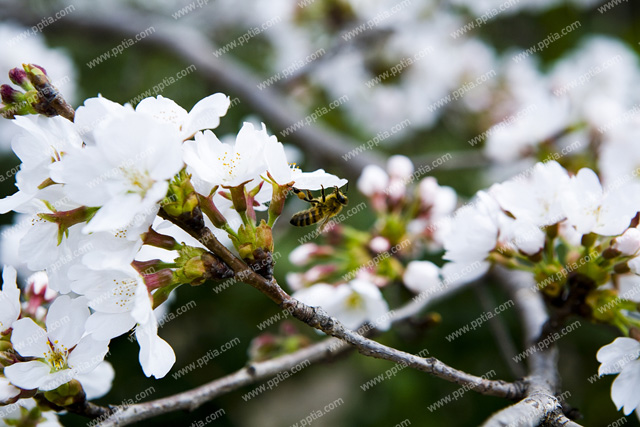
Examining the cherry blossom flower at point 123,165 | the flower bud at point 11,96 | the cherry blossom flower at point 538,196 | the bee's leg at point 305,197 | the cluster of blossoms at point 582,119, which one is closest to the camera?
the cherry blossom flower at point 123,165

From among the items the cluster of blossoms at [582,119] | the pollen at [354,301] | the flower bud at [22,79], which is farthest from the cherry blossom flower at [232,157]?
the cluster of blossoms at [582,119]

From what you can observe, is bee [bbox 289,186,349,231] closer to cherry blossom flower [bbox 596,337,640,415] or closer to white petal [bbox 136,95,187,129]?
white petal [bbox 136,95,187,129]

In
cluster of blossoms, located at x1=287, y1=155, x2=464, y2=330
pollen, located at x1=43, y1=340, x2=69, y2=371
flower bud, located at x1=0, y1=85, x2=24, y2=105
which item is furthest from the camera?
cluster of blossoms, located at x1=287, y1=155, x2=464, y2=330

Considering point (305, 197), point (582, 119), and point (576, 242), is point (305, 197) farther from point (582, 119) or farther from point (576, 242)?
point (582, 119)

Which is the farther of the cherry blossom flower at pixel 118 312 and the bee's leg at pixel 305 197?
the bee's leg at pixel 305 197

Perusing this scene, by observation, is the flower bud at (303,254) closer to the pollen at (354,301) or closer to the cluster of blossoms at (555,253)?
the cluster of blossoms at (555,253)

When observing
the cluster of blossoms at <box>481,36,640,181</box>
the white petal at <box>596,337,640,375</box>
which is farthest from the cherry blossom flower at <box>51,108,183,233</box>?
the cluster of blossoms at <box>481,36,640,181</box>

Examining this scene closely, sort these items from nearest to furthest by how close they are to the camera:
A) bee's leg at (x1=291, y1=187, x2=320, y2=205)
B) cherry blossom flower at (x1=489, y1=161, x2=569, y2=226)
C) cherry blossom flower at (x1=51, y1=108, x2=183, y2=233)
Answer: cherry blossom flower at (x1=51, y1=108, x2=183, y2=233)
cherry blossom flower at (x1=489, y1=161, x2=569, y2=226)
bee's leg at (x1=291, y1=187, x2=320, y2=205)
